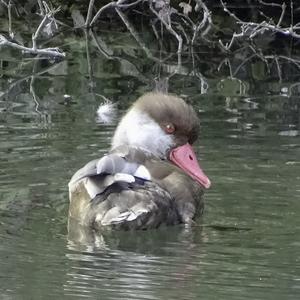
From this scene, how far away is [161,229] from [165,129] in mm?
904

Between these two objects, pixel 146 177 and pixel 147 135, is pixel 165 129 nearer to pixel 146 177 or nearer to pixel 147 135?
pixel 147 135

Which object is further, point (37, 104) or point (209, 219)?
point (37, 104)

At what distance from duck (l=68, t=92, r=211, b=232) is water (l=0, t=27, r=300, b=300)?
0.13 metres

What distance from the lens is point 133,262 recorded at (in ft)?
19.6

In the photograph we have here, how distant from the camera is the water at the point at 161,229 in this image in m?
5.59

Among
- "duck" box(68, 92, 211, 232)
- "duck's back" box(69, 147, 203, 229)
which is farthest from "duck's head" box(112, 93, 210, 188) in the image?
"duck's back" box(69, 147, 203, 229)

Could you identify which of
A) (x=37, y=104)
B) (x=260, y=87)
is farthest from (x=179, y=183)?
(x=260, y=87)

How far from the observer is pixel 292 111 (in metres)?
10.8

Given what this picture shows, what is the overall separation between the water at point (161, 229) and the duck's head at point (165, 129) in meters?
0.38

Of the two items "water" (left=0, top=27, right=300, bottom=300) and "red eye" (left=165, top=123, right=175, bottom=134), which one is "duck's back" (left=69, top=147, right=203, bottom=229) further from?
"red eye" (left=165, top=123, right=175, bottom=134)

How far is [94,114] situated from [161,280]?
4992mm

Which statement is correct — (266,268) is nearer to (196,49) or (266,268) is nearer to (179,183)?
(179,183)

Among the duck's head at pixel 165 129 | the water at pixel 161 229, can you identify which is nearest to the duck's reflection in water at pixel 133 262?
the water at pixel 161 229

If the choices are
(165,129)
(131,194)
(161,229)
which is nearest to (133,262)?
(131,194)
